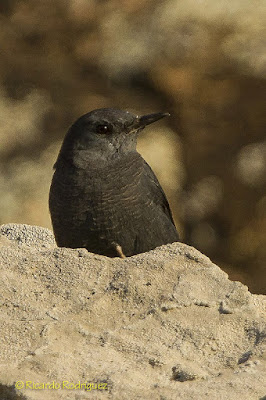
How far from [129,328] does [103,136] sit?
2.37 metres

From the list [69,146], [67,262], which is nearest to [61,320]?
[67,262]

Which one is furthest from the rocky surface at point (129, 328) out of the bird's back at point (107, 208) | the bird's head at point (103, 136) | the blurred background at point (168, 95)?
the blurred background at point (168, 95)

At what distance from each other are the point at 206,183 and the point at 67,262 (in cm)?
559

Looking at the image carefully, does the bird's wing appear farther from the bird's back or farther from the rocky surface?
the rocky surface

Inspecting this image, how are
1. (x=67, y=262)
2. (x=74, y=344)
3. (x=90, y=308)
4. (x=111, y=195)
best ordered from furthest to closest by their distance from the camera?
1. (x=111, y=195)
2. (x=67, y=262)
3. (x=90, y=308)
4. (x=74, y=344)

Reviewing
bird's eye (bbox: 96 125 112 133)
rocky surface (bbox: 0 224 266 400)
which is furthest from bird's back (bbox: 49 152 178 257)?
rocky surface (bbox: 0 224 266 400)

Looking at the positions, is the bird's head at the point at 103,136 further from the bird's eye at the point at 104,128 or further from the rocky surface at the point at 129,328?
the rocky surface at the point at 129,328

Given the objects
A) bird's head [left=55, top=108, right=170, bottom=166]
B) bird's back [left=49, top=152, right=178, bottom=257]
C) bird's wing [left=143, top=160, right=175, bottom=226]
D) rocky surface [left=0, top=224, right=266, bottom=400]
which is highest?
bird's head [left=55, top=108, right=170, bottom=166]

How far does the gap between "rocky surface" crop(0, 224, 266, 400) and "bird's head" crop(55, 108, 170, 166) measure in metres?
1.61

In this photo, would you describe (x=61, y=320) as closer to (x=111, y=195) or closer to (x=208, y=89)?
(x=111, y=195)

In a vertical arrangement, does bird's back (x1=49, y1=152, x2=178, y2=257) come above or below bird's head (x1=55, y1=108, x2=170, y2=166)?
below

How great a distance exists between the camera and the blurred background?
29.1 feet

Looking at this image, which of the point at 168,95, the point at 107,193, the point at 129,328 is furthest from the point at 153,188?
the point at 168,95

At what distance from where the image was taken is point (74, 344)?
3.06 meters
